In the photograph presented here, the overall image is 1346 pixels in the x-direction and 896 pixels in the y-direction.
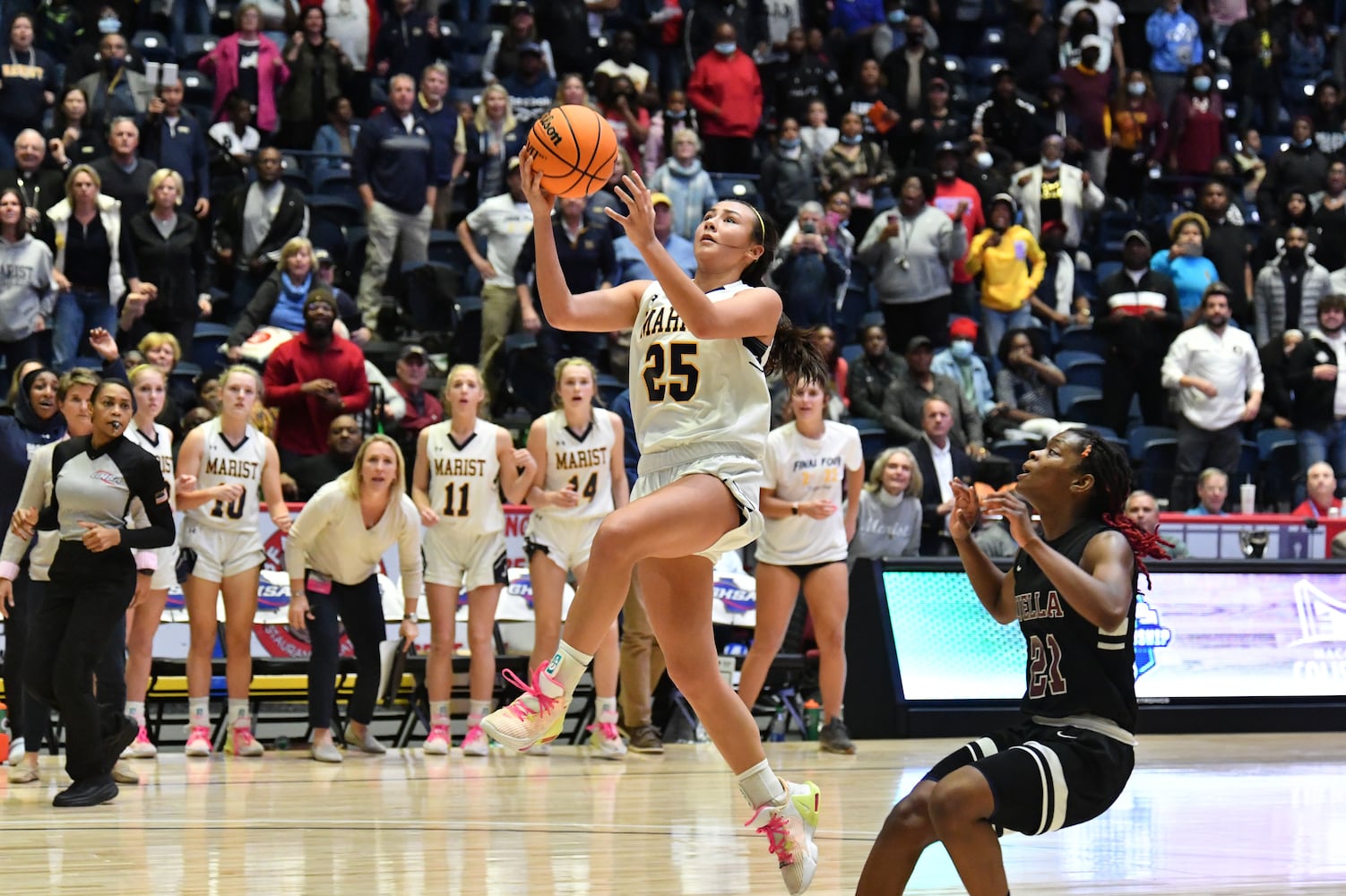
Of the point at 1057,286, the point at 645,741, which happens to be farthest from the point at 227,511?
the point at 1057,286

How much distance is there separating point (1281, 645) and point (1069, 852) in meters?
5.34

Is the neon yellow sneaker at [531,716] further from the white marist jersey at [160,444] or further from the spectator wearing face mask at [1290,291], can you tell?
the spectator wearing face mask at [1290,291]

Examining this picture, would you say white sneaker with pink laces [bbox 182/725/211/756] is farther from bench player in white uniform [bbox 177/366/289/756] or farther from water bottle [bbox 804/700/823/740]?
water bottle [bbox 804/700/823/740]

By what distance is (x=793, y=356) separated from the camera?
5.43 meters

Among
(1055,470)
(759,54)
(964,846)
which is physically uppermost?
(759,54)

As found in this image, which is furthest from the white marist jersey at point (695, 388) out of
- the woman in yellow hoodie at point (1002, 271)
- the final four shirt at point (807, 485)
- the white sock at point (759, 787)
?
the woman in yellow hoodie at point (1002, 271)

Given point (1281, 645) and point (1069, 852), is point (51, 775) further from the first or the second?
point (1281, 645)

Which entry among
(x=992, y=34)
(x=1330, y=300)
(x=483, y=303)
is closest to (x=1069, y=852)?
(x=483, y=303)

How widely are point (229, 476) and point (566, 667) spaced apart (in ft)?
16.0

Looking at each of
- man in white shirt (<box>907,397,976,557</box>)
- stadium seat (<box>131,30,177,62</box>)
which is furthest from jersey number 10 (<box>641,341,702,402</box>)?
stadium seat (<box>131,30,177,62</box>)

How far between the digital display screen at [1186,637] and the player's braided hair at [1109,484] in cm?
566

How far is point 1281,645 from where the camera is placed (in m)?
11.1

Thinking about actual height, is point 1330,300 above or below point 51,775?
above

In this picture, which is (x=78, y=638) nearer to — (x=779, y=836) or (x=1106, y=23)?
(x=779, y=836)
